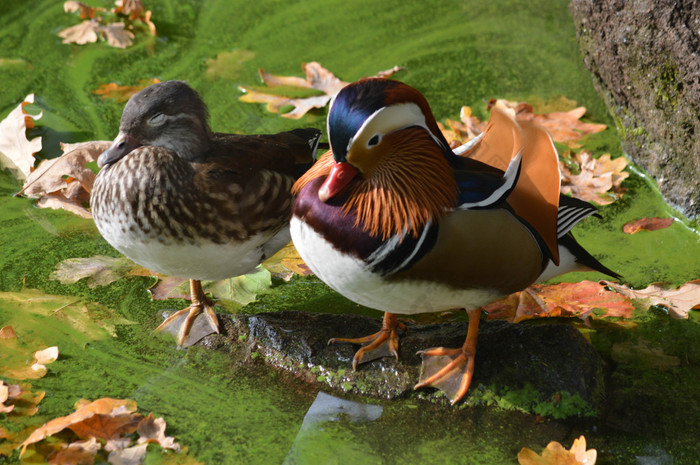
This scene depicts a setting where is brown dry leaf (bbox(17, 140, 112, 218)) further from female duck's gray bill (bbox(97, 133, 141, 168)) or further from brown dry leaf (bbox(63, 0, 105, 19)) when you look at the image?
brown dry leaf (bbox(63, 0, 105, 19))

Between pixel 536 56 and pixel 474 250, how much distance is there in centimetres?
271

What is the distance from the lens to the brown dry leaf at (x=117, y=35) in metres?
4.66

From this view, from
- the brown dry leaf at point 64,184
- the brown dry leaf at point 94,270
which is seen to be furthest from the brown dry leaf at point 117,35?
the brown dry leaf at point 94,270

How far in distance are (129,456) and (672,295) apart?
212 centimetres

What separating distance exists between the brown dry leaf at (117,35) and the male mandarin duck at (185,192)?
2.26m

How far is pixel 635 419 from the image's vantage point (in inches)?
96.5

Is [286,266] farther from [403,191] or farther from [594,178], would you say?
[594,178]

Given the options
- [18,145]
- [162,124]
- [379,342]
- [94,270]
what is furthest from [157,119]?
[18,145]

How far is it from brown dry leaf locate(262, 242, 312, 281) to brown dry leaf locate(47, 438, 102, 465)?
1.12 m

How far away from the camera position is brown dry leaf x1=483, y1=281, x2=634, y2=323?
290 cm

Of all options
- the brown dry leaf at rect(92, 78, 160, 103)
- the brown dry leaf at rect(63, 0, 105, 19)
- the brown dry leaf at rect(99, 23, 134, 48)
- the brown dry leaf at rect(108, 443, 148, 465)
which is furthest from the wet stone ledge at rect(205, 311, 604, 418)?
the brown dry leaf at rect(63, 0, 105, 19)

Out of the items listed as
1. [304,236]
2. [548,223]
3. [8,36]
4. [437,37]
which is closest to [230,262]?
[304,236]

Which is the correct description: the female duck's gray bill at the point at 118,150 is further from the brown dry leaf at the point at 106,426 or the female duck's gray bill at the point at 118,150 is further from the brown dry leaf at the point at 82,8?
the brown dry leaf at the point at 82,8

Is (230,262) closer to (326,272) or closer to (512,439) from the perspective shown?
(326,272)
